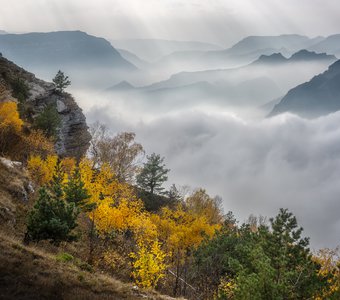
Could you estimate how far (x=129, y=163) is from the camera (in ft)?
263

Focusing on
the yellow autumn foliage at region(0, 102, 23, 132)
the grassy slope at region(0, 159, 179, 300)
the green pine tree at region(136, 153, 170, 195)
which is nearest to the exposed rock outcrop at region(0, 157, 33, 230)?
the grassy slope at region(0, 159, 179, 300)

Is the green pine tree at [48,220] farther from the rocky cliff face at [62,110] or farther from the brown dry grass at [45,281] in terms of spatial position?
the rocky cliff face at [62,110]

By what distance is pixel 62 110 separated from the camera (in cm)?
9475

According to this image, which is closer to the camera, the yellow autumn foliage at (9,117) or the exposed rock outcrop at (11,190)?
the exposed rock outcrop at (11,190)

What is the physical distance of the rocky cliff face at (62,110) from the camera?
89.6 metres

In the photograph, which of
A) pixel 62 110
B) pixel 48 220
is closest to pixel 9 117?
pixel 62 110

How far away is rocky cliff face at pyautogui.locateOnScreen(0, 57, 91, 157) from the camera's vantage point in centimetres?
8962

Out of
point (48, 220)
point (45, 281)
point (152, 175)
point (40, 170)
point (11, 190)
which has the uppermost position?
point (152, 175)

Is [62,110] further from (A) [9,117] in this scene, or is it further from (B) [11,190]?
(B) [11,190]

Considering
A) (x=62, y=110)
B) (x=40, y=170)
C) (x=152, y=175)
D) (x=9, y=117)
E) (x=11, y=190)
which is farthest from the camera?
(x=62, y=110)

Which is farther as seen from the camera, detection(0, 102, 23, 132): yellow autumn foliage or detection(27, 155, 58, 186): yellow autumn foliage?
detection(0, 102, 23, 132): yellow autumn foliage

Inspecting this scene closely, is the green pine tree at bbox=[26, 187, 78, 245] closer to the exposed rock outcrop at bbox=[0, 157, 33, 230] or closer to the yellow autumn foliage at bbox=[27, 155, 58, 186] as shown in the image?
the exposed rock outcrop at bbox=[0, 157, 33, 230]

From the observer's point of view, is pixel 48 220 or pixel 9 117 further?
pixel 9 117

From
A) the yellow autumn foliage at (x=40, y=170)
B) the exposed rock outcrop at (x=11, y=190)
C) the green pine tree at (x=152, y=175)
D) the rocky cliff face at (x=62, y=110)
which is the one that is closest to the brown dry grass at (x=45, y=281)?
the exposed rock outcrop at (x=11, y=190)
